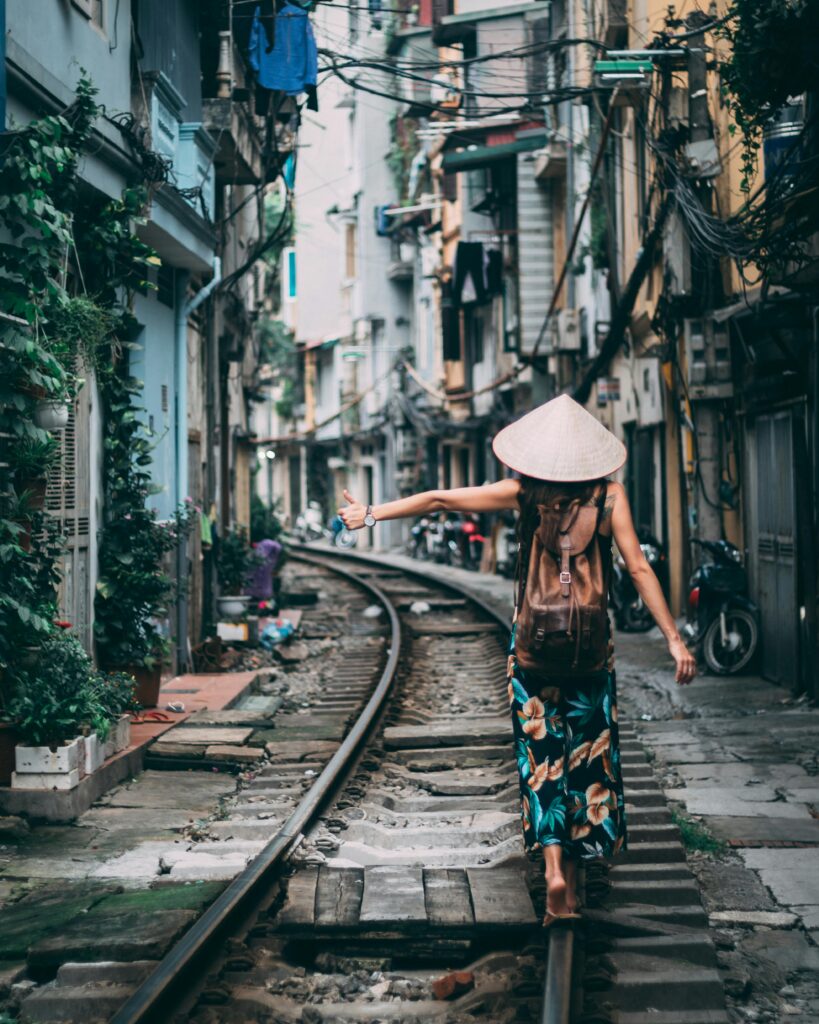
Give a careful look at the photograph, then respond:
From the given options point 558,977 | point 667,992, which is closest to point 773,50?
point 667,992

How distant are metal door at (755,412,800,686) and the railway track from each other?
349cm

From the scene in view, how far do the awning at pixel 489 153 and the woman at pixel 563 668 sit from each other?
69.5ft

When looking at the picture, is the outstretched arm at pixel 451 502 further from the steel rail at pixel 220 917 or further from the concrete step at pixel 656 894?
the concrete step at pixel 656 894

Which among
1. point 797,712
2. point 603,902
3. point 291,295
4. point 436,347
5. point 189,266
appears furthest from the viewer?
point 291,295

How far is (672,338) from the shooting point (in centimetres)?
1576

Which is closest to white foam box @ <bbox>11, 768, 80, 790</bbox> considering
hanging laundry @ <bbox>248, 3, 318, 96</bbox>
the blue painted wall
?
the blue painted wall

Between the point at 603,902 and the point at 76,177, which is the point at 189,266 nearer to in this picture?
the point at 76,177

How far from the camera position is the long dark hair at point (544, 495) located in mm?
5176

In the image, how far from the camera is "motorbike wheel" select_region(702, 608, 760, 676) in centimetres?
1238

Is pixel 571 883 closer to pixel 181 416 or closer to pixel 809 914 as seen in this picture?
pixel 809 914

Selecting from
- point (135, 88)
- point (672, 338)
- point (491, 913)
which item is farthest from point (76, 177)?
point (672, 338)

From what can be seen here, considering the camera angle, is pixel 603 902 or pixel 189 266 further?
pixel 189 266

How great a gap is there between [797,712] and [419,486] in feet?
99.5

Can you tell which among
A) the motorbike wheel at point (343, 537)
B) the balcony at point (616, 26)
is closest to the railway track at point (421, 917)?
the motorbike wheel at point (343, 537)
